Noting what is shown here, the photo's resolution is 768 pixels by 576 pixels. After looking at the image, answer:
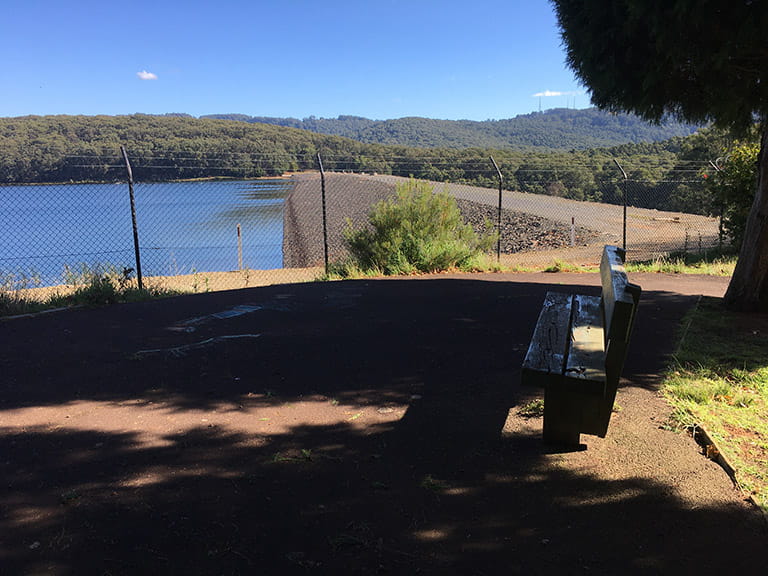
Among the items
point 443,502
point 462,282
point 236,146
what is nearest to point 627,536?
point 443,502

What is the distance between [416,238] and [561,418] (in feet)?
29.1

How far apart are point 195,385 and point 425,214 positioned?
854 centimetres

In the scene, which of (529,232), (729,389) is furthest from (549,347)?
(529,232)

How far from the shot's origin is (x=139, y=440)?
12.3 ft

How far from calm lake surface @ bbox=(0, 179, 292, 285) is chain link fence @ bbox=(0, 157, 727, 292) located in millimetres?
87

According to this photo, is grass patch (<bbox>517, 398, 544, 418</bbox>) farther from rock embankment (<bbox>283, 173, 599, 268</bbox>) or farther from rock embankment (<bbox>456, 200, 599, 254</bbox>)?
rock embankment (<bbox>456, 200, 599, 254</bbox>)

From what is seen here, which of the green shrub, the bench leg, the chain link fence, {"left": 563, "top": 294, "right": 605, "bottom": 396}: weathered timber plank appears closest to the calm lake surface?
the chain link fence

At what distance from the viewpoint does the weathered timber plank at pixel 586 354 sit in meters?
3.12

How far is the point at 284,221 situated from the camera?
51.9m

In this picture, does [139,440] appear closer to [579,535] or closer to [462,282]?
[579,535]

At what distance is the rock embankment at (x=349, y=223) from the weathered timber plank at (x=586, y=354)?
8.72m

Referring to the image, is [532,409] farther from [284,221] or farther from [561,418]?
[284,221]

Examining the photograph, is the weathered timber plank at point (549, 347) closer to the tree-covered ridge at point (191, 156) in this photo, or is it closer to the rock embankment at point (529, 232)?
the tree-covered ridge at point (191, 156)

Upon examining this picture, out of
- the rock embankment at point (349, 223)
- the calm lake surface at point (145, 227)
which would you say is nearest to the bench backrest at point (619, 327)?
the calm lake surface at point (145, 227)
